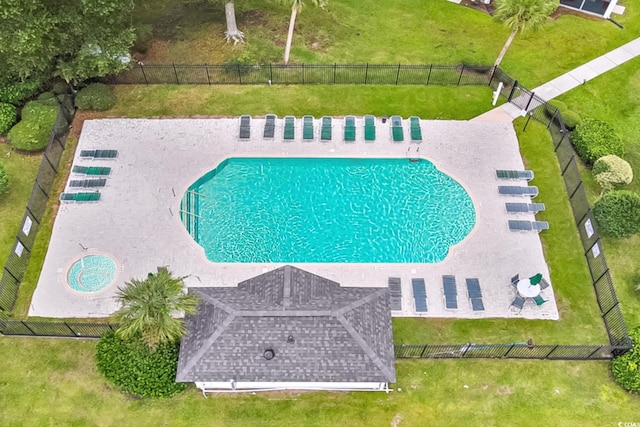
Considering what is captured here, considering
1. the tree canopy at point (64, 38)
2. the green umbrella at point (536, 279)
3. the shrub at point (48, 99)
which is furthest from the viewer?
the shrub at point (48, 99)

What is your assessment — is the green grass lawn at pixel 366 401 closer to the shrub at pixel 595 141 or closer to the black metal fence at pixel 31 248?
the black metal fence at pixel 31 248

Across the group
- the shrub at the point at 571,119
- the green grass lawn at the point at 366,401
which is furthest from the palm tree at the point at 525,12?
the green grass lawn at the point at 366,401

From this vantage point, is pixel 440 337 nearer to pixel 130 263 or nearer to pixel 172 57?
pixel 130 263

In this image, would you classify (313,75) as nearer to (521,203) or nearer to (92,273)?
(521,203)

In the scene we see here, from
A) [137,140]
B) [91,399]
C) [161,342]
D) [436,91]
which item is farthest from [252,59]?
[91,399]

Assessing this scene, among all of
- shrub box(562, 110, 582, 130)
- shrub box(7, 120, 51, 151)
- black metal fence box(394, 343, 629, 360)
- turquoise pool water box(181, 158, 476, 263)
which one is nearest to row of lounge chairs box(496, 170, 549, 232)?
turquoise pool water box(181, 158, 476, 263)
